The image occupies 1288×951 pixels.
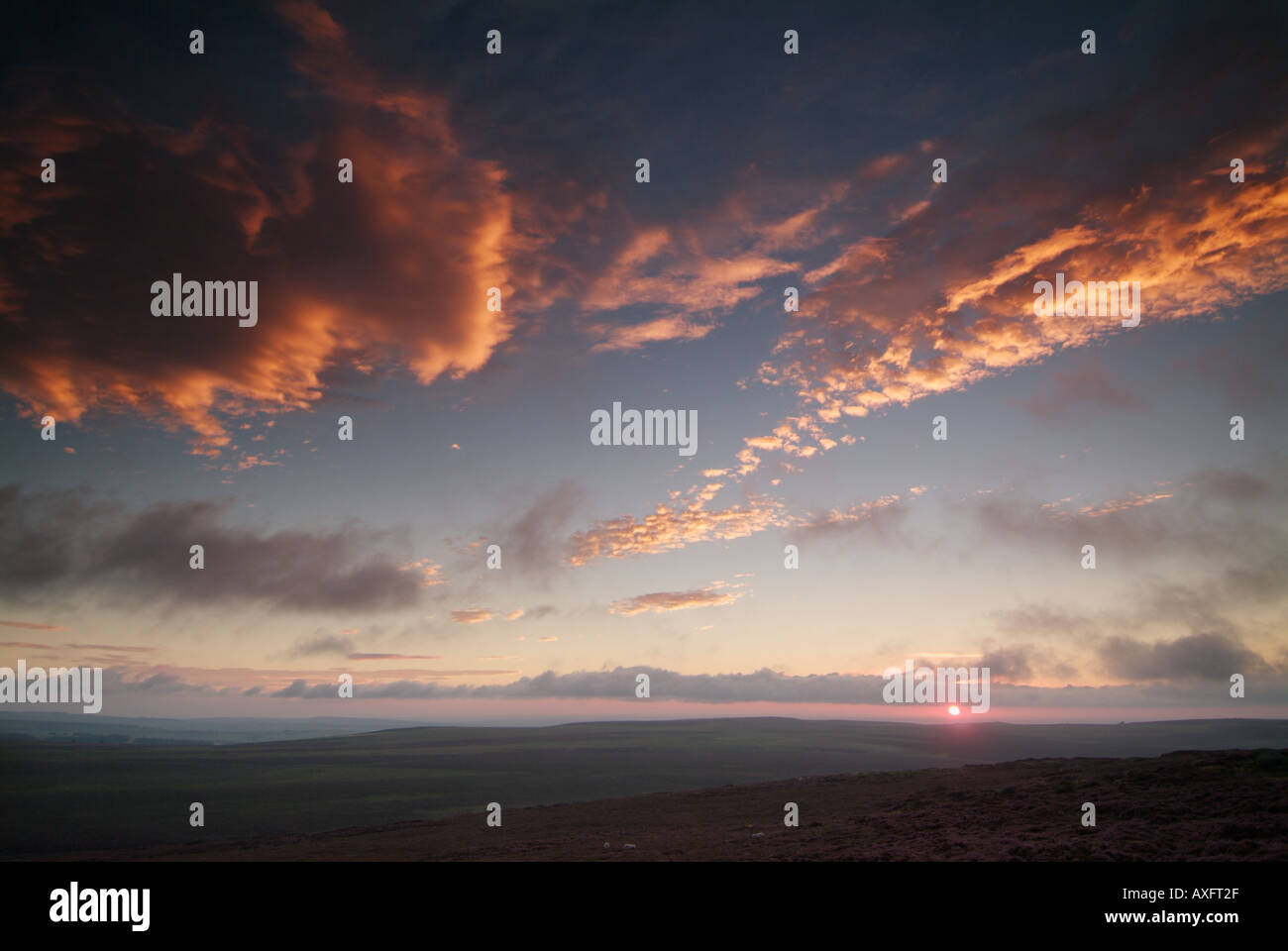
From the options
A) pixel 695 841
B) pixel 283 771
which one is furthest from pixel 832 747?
pixel 695 841

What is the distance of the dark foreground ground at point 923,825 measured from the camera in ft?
66.7

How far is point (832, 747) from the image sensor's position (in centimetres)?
16938

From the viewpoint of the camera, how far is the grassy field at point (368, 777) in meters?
58.2

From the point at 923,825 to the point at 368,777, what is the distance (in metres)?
98.8

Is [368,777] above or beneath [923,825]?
beneath

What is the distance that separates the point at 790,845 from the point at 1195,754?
2866cm

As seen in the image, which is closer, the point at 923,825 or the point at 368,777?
the point at 923,825

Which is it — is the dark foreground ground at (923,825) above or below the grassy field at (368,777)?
above

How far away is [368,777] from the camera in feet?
327

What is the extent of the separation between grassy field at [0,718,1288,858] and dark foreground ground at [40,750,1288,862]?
1881 cm

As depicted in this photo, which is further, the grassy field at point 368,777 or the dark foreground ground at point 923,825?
the grassy field at point 368,777

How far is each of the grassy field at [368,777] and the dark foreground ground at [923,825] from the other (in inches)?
740
